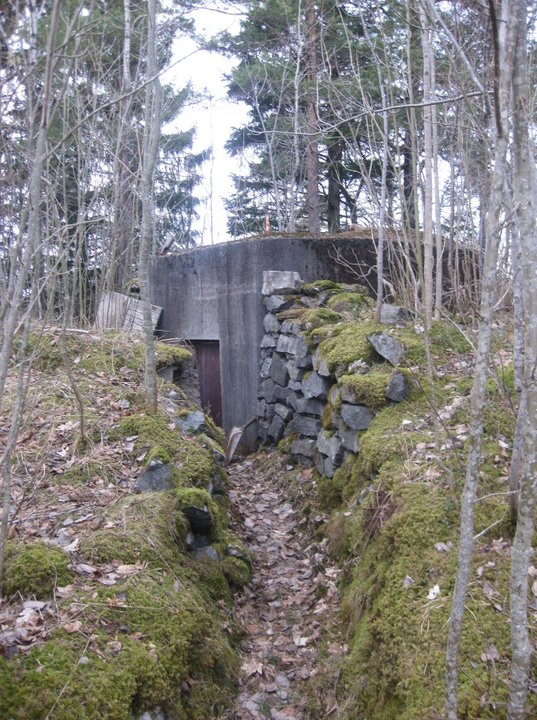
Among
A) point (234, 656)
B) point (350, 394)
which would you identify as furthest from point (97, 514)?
point (350, 394)

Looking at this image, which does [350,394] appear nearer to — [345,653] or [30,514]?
[345,653]

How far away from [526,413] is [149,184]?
3.50 meters

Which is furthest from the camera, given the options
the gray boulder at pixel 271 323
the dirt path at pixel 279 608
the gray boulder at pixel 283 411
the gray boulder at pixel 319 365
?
the gray boulder at pixel 271 323

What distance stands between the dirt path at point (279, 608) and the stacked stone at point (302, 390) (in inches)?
30.6

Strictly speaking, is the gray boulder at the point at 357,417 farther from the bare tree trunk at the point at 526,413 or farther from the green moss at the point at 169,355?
the bare tree trunk at the point at 526,413

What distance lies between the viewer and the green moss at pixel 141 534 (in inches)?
128

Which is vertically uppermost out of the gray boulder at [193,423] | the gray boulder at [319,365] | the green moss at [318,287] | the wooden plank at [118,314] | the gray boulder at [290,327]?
the green moss at [318,287]

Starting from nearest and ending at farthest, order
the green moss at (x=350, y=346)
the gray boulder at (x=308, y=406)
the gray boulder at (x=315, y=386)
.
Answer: the green moss at (x=350, y=346), the gray boulder at (x=315, y=386), the gray boulder at (x=308, y=406)

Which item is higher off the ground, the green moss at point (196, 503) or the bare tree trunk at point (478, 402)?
the bare tree trunk at point (478, 402)

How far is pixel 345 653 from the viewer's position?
3.21 metres

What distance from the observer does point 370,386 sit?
16.0 ft

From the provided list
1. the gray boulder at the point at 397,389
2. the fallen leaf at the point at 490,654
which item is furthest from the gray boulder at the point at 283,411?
the fallen leaf at the point at 490,654

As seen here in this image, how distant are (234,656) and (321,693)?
0.56m

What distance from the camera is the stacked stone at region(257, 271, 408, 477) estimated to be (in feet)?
16.5
